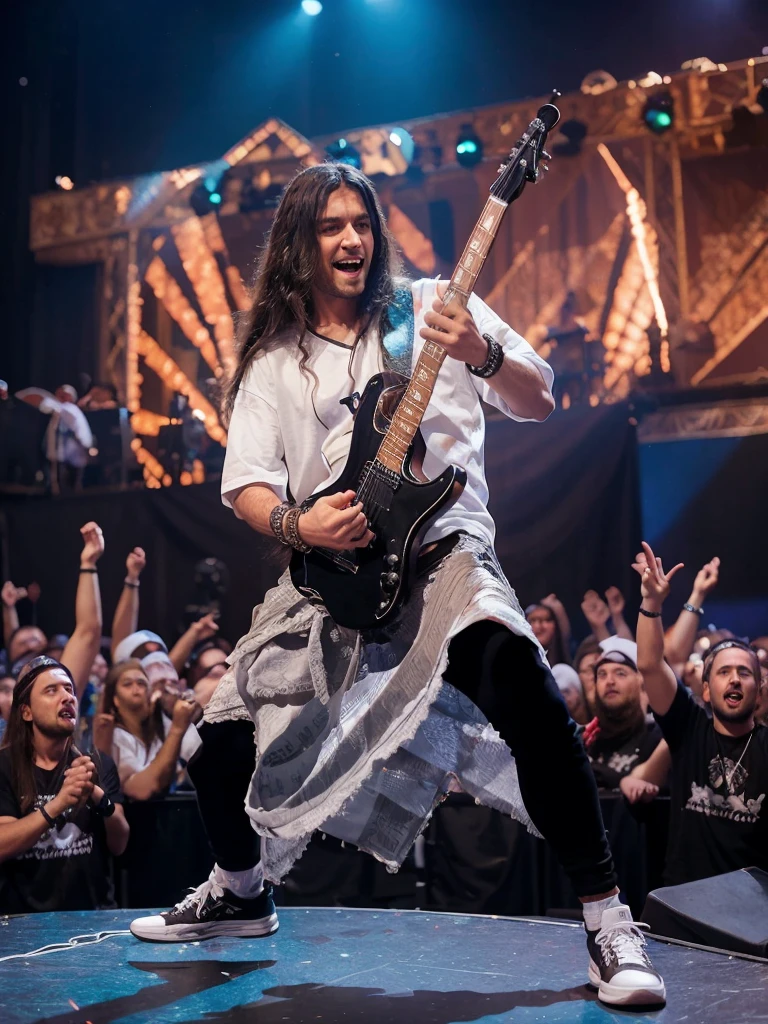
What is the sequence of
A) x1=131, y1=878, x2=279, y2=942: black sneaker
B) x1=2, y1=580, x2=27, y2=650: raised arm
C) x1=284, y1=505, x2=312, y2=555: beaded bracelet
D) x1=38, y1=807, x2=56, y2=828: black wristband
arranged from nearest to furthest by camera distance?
x1=284, y1=505, x2=312, y2=555: beaded bracelet, x1=131, y1=878, x2=279, y2=942: black sneaker, x1=38, y1=807, x2=56, y2=828: black wristband, x1=2, y1=580, x2=27, y2=650: raised arm

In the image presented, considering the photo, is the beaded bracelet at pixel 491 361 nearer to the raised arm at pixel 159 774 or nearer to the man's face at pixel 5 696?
the raised arm at pixel 159 774

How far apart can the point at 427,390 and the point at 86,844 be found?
281 cm

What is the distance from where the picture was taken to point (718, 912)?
121 inches

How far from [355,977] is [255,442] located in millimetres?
1407

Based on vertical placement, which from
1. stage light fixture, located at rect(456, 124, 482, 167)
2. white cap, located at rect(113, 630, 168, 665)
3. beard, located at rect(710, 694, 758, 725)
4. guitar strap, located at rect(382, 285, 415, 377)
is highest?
stage light fixture, located at rect(456, 124, 482, 167)

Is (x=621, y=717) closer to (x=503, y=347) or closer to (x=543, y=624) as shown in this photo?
(x=543, y=624)

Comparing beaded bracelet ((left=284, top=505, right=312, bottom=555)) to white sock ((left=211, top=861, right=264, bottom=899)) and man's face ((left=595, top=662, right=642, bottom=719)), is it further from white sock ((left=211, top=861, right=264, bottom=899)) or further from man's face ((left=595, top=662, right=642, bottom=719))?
man's face ((left=595, top=662, right=642, bottom=719))

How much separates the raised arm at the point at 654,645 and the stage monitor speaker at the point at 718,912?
3.59 feet

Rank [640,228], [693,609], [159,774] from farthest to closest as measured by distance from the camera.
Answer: [640,228] < [693,609] < [159,774]

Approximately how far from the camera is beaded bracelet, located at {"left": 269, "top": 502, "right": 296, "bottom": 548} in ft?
8.58

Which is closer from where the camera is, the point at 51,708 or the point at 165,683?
the point at 51,708

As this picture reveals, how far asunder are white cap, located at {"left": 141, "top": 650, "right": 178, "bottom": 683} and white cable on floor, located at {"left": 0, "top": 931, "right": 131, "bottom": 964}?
316 centimetres

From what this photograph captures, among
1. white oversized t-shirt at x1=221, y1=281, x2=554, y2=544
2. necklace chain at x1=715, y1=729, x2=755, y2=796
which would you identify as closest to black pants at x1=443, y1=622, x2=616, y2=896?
white oversized t-shirt at x1=221, y1=281, x2=554, y2=544

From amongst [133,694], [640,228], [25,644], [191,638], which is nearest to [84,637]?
[133,694]
